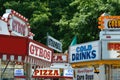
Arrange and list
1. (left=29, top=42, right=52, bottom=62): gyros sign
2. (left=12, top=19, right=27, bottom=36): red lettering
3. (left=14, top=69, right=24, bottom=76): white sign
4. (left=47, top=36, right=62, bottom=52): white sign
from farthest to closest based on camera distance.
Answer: (left=14, top=69, right=24, bottom=76): white sign, (left=47, top=36, right=62, bottom=52): white sign, (left=12, top=19, right=27, bottom=36): red lettering, (left=29, top=42, right=52, bottom=62): gyros sign

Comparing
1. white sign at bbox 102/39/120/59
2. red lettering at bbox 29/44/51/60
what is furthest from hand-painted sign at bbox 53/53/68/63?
red lettering at bbox 29/44/51/60

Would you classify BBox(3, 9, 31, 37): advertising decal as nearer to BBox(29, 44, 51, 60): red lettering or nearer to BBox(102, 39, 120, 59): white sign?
BBox(29, 44, 51, 60): red lettering

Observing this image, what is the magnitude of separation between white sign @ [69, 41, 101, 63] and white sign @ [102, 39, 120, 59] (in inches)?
9.6

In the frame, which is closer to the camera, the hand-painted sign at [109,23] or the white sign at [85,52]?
the white sign at [85,52]

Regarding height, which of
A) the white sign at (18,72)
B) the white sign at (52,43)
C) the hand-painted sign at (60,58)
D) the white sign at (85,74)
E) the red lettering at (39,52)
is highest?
the hand-painted sign at (60,58)

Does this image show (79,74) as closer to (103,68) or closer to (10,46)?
(103,68)

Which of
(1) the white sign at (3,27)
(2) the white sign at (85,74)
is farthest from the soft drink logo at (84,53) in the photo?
(1) the white sign at (3,27)

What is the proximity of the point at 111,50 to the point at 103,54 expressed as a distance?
330mm

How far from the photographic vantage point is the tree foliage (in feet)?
113

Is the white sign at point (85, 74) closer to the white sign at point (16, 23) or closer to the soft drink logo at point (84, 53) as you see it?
the soft drink logo at point (84, 53)

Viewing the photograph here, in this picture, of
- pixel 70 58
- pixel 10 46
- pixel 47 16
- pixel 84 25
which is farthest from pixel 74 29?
pixel 10 46

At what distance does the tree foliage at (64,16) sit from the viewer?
Answer: 34406 mm

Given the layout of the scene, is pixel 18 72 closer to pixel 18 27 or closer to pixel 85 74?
pixel 18 27

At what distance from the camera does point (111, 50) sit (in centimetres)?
1593
